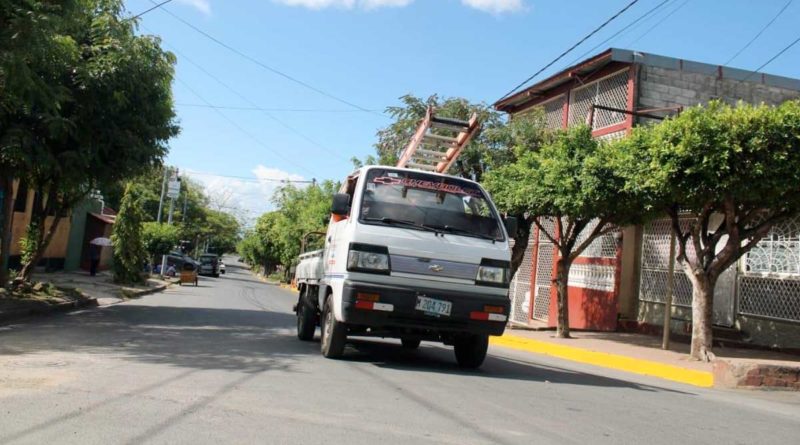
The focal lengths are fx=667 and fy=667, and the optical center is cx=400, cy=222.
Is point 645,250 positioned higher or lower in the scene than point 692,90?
lower

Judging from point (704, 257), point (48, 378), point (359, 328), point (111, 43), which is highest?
point (111, 43)

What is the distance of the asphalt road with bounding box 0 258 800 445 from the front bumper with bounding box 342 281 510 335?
1.88 feet

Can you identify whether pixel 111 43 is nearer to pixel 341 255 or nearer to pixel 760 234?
pixel 341 255

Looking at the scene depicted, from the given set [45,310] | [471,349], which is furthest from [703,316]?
[45,310]

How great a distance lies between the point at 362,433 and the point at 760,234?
9638 millimetres

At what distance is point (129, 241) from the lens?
93.4 ft

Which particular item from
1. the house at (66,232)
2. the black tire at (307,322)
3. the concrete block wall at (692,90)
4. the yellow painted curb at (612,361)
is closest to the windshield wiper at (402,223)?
the black tire at (307,322)

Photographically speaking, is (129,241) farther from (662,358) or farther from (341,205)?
(341,205)

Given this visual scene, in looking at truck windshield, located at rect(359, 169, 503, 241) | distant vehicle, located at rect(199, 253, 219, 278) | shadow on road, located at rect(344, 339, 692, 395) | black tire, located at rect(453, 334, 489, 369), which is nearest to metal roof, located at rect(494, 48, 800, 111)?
shadow on road, located at rect(344, 339, 692, 395)

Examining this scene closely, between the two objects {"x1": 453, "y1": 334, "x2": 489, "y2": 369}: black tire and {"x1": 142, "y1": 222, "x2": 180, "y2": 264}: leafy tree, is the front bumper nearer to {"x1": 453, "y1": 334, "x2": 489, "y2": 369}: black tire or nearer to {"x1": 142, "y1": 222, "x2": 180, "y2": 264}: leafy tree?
{"x1": 453, "y1": 334, "x2": 489, "y2": 369}: black tire

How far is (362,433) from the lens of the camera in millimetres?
4801

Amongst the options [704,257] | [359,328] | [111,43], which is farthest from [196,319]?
[704,257]

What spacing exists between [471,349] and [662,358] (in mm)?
6051

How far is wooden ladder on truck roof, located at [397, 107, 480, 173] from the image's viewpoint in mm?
10344
